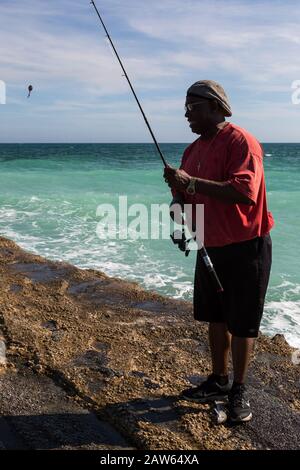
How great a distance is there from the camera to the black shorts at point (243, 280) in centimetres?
283

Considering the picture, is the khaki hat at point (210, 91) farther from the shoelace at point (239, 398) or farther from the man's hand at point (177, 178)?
the shoelace at point (239, 398)

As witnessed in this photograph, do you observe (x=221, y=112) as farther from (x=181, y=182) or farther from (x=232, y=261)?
(x=232, y=261)

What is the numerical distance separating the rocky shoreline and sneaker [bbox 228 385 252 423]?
0.19 feet

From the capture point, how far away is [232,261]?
113 inches

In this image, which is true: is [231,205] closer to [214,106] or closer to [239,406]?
[214,106]

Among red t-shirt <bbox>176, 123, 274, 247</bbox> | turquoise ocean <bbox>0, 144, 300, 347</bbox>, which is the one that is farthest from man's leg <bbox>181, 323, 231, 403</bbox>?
turquoise ocean <bbox>0, 144, 300, 347</bbox>

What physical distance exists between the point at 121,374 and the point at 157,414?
1.87 feet

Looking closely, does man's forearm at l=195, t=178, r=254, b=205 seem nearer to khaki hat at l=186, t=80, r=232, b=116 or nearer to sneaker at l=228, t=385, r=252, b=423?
khaki hat at l=186, t=80, r=232, b=116

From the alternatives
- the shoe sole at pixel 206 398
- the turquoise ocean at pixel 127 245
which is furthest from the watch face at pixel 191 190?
the turquoise ocean at pixel 127 245

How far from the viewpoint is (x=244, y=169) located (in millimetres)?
2654

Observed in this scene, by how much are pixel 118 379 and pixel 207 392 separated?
2.15 feet

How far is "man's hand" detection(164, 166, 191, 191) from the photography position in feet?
9.09
